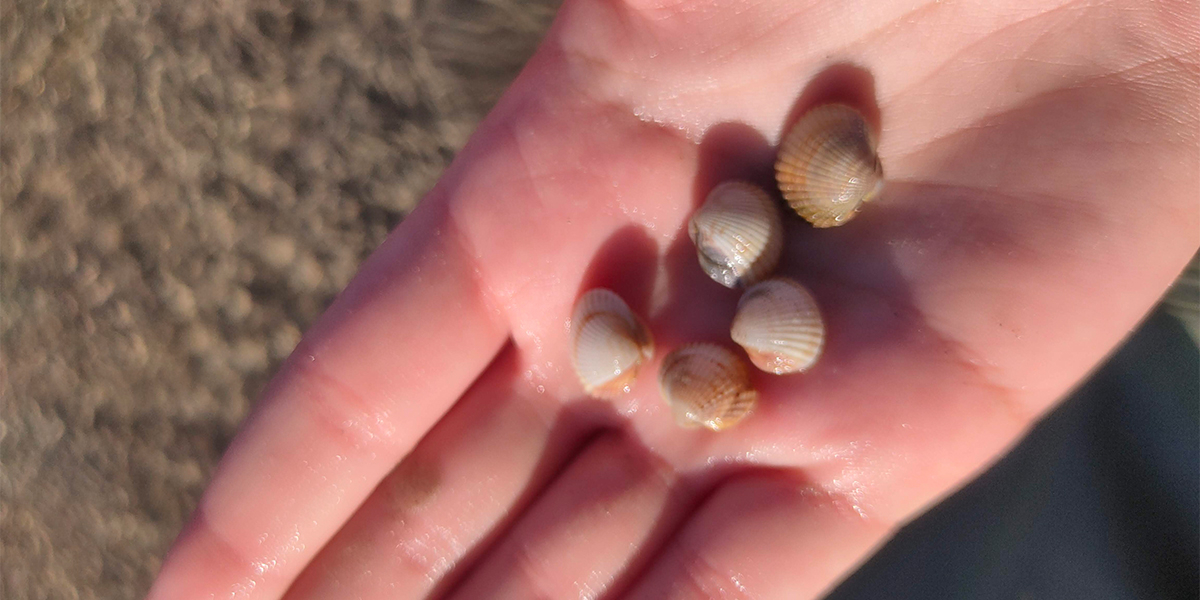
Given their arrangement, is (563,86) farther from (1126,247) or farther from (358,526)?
(1126,247)

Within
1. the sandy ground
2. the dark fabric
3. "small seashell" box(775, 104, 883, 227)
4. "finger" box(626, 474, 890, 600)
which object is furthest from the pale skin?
the sandy ground

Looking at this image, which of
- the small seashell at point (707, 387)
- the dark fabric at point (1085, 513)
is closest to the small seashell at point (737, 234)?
the small seashell at point (707, 387)

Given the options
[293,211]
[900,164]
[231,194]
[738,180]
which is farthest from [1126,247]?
[231,194]

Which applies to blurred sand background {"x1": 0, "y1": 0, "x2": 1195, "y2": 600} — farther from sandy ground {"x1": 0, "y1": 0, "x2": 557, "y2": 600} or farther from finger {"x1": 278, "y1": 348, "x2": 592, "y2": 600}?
finger {"x1": 278, "y1": 348, "x2": 592, "y2": 600}

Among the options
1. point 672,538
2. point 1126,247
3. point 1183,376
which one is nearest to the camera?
point 1126,247

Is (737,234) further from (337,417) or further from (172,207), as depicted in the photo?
(172,207)

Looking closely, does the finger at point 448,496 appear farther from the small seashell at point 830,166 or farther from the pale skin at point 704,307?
the small seashell at point 830,166

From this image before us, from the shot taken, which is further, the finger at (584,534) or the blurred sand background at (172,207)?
the blurred sand background at (172,207)
